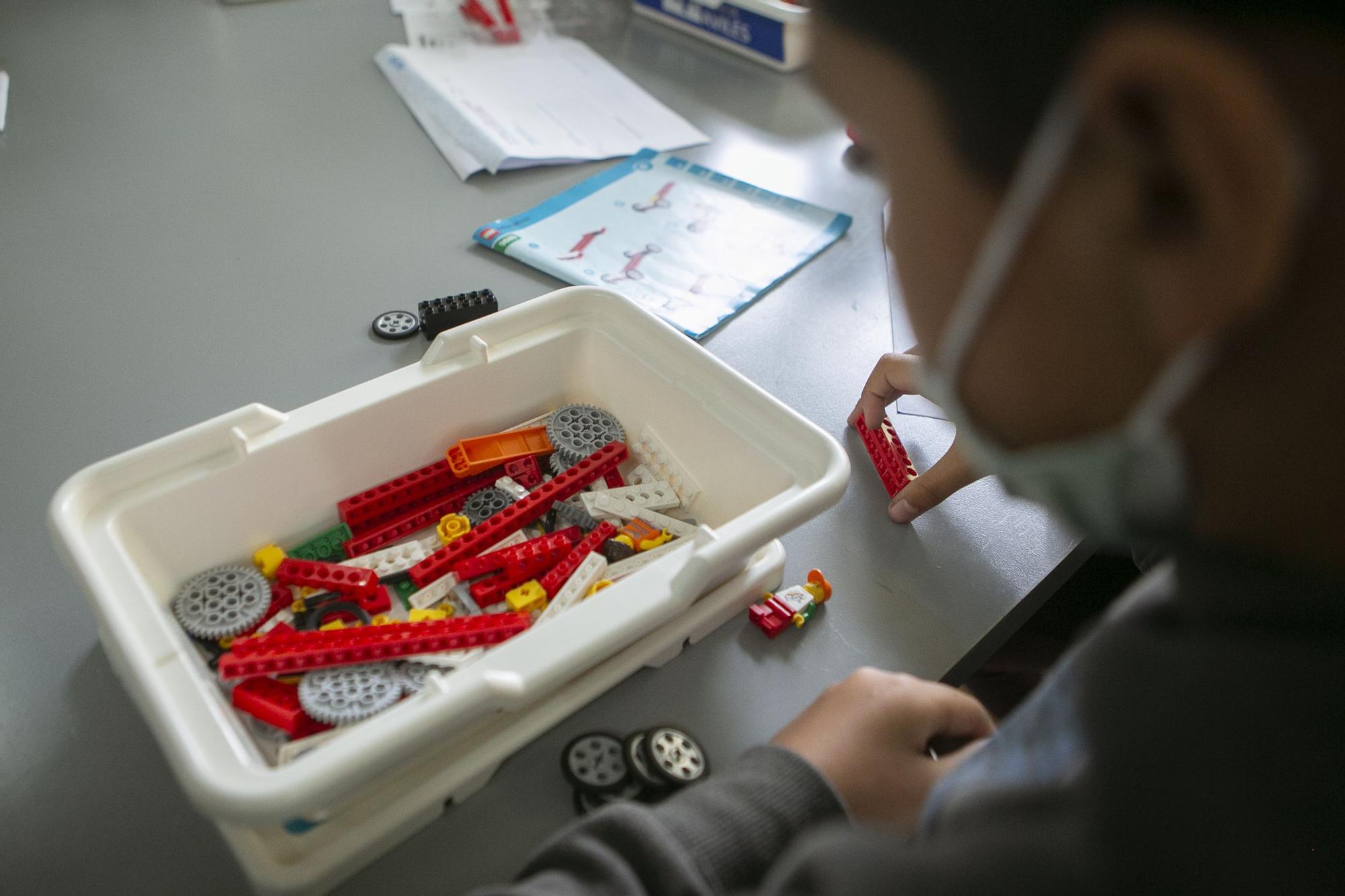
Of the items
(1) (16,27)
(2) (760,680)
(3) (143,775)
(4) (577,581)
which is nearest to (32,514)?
(3) (143,775)

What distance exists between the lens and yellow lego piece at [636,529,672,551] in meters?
→ 0.66

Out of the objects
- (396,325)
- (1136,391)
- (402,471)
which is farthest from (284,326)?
(1136,391)

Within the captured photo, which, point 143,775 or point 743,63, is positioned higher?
point 743,63

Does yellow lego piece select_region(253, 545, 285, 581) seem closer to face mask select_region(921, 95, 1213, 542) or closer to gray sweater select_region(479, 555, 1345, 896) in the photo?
gray sweater select_region(479, 555, 1345, 896)

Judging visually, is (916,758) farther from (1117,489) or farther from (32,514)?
(32,514)

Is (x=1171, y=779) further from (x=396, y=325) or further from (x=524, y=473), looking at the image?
(x=396, y=325)

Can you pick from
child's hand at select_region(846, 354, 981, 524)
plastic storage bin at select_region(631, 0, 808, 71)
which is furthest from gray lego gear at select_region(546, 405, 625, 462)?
plastic storage bin at select_region(631, 0, 808, 71)

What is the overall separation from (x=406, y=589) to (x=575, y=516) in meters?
0.13

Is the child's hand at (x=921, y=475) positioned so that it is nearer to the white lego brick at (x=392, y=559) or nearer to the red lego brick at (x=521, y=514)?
the red lego brick at (x=521, y=514)

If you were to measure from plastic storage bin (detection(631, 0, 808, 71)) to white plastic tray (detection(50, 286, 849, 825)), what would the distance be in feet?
2.58

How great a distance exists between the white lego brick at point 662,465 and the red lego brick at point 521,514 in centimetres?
2

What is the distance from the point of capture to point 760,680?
587 mm

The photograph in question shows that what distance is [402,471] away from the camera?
2.32 ft

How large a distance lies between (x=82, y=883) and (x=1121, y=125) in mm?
590
